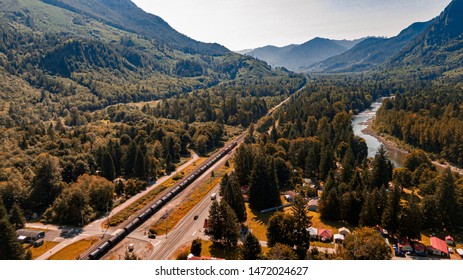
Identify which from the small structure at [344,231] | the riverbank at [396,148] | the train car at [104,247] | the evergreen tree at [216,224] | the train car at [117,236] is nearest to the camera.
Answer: the train car at [104,247]

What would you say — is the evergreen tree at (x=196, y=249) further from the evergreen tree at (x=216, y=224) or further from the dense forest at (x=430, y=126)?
the dense forest at (x=430, y=126)

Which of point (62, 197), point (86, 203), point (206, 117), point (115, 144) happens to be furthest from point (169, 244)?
point (206, 117)

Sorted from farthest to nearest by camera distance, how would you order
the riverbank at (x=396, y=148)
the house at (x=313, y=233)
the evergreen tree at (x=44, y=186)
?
1. the riverbank at (x=396, y=148)
2. the evergreen tree at (x=44, y=186)
3. the house at (x=313, y=233)

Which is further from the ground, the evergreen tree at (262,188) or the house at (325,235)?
the evergreen tree at (262,188)

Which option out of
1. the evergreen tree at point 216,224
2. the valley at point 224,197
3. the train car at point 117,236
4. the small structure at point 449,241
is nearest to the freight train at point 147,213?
the train car at point 117,236

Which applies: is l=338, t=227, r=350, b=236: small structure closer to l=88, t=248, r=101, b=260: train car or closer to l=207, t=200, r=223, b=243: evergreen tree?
l=207, t=200, r=223, b=243: evergreen tree
